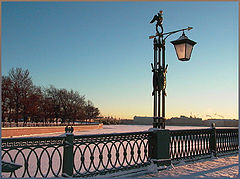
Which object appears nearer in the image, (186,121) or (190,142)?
(190,142)

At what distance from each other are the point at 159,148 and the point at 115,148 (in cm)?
144

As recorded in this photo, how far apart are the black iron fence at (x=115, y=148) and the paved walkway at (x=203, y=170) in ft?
1.24

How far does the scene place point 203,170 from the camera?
25.4 feet

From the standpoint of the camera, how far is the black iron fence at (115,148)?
5.57 meters

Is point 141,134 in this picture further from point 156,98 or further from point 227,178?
point 227,178

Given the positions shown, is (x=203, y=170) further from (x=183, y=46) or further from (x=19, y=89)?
(x=19, y=89)

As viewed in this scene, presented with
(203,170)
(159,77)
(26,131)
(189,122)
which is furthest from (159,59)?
(189,122)

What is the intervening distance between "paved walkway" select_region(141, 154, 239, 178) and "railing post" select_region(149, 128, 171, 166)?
313 mm

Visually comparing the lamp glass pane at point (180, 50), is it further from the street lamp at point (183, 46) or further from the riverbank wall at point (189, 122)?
the riverbank wall at point (189, 122)

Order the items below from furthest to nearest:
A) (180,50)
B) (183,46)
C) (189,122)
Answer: (189,122) → (180,50) → (183,46)

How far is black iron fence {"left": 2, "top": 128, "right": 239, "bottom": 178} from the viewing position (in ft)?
18.3

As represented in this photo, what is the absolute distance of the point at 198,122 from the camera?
2997 inches

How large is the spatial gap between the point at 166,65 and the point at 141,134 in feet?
8.29

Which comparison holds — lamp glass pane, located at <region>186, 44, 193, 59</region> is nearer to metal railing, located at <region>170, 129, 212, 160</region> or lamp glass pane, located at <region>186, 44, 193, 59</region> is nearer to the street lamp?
the street lamp
